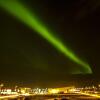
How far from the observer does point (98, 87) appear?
195875 millimetres

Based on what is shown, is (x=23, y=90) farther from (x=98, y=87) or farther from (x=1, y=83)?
(x=98, y=87)

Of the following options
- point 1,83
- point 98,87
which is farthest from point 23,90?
point 98,87

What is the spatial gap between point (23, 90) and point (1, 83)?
579 inches

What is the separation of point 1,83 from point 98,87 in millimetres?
53890

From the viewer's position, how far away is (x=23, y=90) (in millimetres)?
197750

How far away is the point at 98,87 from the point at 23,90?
4222 centimetres

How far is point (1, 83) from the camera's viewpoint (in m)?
190
